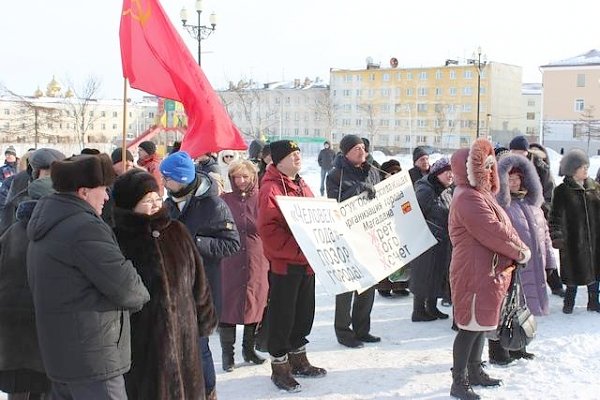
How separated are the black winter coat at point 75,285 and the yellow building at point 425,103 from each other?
2885 inches

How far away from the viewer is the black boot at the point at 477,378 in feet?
16.0

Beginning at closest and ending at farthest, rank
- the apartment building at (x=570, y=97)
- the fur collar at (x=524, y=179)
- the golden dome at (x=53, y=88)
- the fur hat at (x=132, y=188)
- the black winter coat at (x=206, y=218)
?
the fur hat at (x=132, y=188)
the black winter coat at (x=206, y=218)
the fur collar at (x=524, y=179)
the apartment building at (x=570, y=97)
the golden dome at (x=53, y=88)

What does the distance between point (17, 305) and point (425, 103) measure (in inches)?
3188

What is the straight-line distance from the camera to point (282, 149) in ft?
16.2

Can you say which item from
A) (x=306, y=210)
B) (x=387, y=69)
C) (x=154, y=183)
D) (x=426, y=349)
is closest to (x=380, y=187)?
(x=306, y=210)

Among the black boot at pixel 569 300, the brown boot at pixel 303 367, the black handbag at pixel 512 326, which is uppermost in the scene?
the black handbag at pixel 512 326

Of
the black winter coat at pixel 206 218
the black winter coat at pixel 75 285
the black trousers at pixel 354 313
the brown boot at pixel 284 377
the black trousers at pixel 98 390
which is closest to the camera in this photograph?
the black winter coat at pixel 75 285

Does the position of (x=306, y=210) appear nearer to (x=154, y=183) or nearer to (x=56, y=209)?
(x=154, y=183)

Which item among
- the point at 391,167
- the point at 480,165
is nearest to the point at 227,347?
the point at 480,165

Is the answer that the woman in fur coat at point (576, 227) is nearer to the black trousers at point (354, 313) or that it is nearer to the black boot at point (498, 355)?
the black boot at point (498, 355)

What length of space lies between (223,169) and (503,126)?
3148 inches

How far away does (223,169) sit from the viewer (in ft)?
28.1

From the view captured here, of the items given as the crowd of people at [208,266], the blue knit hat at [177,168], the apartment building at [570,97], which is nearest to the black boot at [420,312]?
the crowd of people at [208,266]

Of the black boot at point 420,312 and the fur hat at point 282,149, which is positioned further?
the black boot at point 420,312
